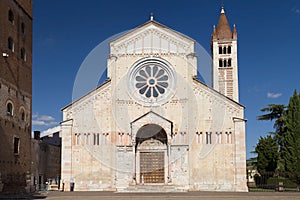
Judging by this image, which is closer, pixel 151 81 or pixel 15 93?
pixel 15 93

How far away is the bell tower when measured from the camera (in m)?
48.2

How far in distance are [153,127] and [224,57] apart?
22293 mm

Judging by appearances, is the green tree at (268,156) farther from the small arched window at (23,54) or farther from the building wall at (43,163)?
the small arched window at (23,54)

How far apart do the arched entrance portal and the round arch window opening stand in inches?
91.5

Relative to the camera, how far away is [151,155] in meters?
30.5

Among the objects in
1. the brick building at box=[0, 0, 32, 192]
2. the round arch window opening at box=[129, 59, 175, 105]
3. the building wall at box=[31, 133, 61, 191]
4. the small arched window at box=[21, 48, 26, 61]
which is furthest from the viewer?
the building wall at box=[31, 133, 61, 191]

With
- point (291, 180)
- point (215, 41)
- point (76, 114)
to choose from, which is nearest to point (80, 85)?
point (76, 114)

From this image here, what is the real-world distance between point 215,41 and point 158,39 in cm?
1920

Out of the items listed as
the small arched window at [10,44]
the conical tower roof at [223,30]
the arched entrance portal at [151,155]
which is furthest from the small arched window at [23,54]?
the conical tower roof at [223,30]

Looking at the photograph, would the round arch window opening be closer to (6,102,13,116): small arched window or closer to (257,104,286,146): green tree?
(6,102,13,116): small arched window

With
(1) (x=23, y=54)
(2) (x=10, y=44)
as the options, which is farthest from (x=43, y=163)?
(2) (x=10, y=44)

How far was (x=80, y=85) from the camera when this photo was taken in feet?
96.1

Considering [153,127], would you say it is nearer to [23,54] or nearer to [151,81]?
[151,81]

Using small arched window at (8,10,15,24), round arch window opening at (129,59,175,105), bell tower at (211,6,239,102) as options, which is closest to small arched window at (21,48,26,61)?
→ small arched window at (8,10,15,24)
